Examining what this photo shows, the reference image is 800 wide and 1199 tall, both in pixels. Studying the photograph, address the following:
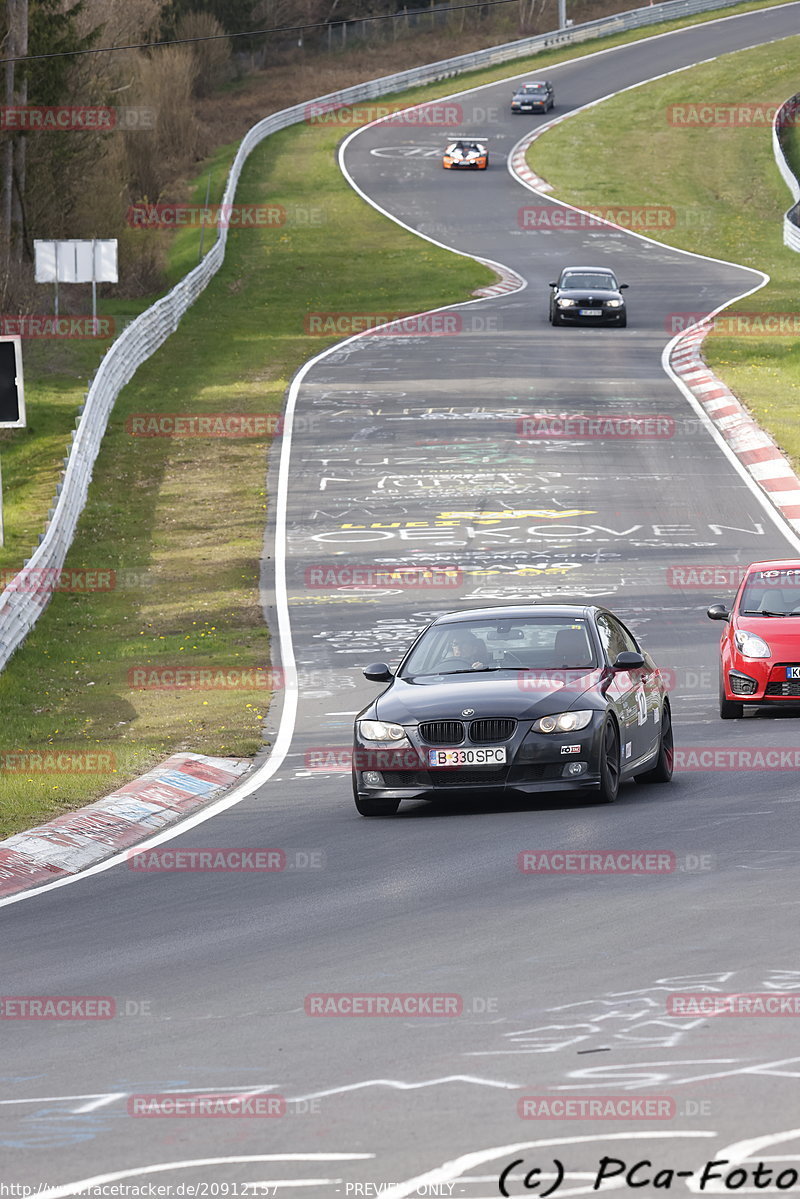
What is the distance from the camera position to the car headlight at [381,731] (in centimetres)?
1415

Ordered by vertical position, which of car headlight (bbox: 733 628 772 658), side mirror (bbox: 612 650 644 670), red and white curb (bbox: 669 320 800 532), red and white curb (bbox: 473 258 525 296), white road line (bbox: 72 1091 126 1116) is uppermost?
white road line (bbox: 72 1091 126 1116)

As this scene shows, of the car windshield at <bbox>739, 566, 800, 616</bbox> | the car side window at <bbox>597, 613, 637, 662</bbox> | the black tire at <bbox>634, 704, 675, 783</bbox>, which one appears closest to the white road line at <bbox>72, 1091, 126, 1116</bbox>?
the car side window at <bbox>597, 613, 637, 662</bbox>

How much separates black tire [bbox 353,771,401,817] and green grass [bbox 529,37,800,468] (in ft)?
109

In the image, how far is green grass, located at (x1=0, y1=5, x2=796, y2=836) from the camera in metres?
19.8

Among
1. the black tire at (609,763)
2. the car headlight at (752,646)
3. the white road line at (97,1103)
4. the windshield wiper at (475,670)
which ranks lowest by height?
the car headlight at (752,646)

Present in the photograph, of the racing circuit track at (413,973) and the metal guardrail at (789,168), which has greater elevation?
the racing circuit track at (413,973)

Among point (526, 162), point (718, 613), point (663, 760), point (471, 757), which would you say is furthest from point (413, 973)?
point (526, 162)

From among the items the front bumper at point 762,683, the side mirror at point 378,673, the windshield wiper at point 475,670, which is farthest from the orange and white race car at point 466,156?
the windshield wiper at point 475,670

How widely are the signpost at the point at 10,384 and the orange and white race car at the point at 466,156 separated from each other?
60.9 metres

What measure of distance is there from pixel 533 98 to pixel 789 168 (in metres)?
18.3

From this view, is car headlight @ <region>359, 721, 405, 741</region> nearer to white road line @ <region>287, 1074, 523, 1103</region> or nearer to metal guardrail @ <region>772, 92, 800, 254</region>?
white road line @ <region>287, 1074, 523, 1103</region>

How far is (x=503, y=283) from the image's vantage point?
5931cm

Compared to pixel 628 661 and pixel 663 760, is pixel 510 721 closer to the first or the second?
pixel 628 661

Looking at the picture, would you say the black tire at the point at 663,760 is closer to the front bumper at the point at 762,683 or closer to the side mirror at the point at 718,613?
the front bumper at the point at 762,683
